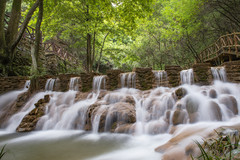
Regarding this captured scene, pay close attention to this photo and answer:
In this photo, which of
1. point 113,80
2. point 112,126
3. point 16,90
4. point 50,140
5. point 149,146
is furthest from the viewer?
point 16,90

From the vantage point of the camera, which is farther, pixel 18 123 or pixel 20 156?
pixel 18 123

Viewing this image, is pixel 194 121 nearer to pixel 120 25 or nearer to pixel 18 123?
pixel 18 123

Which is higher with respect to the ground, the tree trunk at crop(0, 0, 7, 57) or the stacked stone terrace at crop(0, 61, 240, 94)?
the tree trunk at crop(0, 0, 7, 57)

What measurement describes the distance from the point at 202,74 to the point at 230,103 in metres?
3.64

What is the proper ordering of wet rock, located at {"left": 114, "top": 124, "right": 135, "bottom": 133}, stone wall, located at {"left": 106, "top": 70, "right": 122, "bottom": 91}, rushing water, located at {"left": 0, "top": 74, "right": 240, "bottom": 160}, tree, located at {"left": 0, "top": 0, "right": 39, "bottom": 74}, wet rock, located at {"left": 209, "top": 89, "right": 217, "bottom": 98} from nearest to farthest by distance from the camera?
rushing water, located at {"left": 0, "top": 74, "right": 240, "bottom": 160} < wet rock, located at {"left": 114, "top": 124, "right": 135, "bottom": 133} < wet rock, located at {"left": 209, "top": 89, "right": 217, "bottom": 98} < tree, located at {"left": 0, "top": 0, "right": 39, "bottom": 74} < stone wall, located at {"left": 106, "top": 70, "right": 122, "bottom": 91}

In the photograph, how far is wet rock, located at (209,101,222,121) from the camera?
490cm

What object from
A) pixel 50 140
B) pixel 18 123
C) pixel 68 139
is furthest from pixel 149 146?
pixel 18 123

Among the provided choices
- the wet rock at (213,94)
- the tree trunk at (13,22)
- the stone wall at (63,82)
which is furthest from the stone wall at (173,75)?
the tree trunk at (13,22)

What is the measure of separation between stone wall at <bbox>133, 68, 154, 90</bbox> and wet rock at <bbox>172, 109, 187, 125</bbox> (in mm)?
4223

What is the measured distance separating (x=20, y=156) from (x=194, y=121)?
204 inches

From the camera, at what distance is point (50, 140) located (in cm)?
481

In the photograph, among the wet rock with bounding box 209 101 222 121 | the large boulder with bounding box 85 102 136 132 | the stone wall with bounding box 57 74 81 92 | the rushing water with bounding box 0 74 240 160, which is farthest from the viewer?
the stone wall with bounding box 57 74 81 92

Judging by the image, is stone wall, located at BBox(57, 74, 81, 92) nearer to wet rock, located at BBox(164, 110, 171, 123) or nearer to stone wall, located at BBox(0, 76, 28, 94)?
stone wall, located at BBox(0, 76, 28, 94)

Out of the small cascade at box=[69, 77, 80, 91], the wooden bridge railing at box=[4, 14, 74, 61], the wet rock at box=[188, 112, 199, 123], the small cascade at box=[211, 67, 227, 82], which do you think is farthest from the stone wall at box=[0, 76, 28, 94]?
the small cascade at box=[211, 67, 227, 82]
